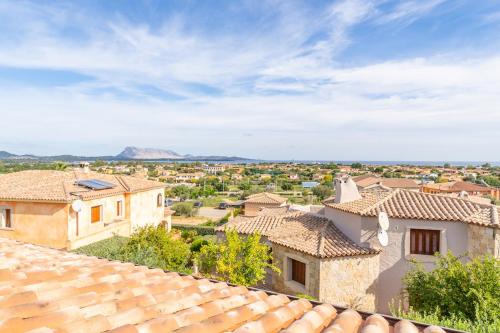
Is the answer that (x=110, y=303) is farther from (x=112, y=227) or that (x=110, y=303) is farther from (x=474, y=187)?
(x=474, y=187)

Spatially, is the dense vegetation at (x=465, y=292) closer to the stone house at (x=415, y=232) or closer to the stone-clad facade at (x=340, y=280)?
the stone-clad facade at (x=340, y=280)

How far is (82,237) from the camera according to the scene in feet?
68.1

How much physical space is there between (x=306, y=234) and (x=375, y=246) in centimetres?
343

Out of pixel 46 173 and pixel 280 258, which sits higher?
pixel 46 173

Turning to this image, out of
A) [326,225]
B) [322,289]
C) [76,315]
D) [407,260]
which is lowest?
[322,289]

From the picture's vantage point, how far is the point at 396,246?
1597 centimetres

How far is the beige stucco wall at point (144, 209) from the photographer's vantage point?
1065 inches

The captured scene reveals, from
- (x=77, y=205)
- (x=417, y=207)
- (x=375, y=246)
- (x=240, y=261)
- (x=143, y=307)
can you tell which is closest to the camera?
Answer: (x=143, y=307)

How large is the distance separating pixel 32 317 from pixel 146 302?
1287mm

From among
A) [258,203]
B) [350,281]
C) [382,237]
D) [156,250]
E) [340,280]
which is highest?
[382,237]

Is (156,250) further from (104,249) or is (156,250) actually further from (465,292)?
(465,292)

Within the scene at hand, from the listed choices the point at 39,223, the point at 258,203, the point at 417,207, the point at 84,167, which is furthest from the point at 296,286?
the point at 258,203

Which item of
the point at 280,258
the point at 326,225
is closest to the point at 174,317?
the point at 280,258

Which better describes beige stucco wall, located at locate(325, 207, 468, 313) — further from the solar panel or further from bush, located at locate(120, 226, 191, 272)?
the solar panel
